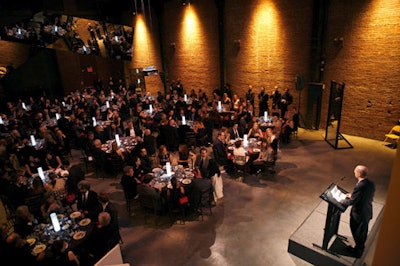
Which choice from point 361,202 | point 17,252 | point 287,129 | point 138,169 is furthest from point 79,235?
point 287,129

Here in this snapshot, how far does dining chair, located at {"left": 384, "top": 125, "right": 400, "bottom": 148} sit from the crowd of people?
3123mm

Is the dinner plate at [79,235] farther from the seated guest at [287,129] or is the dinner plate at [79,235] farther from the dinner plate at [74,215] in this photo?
the seated guest at [287,129]

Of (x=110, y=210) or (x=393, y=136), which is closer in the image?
(x=110, y=210)

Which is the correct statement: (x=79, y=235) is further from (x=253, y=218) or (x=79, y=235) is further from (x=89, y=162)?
(x=89, y=162)

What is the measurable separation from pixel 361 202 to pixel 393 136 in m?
6.31

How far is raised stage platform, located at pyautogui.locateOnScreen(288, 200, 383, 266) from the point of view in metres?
5.10

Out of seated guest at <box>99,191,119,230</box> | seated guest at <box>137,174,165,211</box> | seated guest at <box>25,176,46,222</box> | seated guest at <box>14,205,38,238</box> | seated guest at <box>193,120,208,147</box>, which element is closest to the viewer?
seated guest at <box>14,205,38,238</box>

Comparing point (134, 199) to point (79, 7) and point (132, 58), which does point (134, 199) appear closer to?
point (132, 58)

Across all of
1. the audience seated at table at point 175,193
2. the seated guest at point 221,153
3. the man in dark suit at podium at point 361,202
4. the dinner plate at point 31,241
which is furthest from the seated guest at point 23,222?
the man in dark suit at podium at point 361,202

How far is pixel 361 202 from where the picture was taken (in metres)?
4.65

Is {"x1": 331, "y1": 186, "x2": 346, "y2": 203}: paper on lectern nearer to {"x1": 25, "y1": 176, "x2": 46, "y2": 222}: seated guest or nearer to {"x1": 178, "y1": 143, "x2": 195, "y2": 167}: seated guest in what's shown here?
{"x1": 178, "y1": 143, "x2": 195, "y2": 167}: seated guest

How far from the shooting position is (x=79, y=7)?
18484 mm

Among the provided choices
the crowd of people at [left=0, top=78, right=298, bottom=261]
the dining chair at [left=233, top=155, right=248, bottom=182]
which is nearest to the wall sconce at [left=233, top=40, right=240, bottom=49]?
the crowd of people at [left=0, top=78, right=298, bottom=261]

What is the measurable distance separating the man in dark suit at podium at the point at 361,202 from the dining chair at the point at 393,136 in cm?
610
